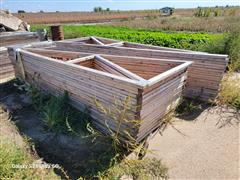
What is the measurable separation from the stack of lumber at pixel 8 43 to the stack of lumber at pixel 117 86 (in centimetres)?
180

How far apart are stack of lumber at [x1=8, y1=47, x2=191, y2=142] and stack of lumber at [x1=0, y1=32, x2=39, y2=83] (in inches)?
70.9

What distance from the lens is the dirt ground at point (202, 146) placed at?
262 cm

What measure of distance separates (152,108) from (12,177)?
1.94 meters

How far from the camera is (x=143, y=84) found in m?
2.58

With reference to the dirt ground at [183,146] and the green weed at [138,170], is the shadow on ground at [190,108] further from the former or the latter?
the green weed at [138,170]

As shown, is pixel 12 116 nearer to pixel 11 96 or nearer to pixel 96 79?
pixel 11 96

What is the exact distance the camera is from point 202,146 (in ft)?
10.0

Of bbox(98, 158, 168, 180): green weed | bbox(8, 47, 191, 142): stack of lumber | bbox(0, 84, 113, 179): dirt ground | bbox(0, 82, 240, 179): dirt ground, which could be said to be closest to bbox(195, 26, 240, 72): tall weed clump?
bbox(0, 82, 240, 179): dirt ground

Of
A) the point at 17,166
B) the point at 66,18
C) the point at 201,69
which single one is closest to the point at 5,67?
the point at 17,166

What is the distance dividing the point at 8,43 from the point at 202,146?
280 inches

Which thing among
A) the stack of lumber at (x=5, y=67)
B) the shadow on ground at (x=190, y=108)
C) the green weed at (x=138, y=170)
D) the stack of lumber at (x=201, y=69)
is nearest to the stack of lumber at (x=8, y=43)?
the stack of lumber at (x=5, y=67)

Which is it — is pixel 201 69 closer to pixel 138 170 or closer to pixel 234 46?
pixel 138 170

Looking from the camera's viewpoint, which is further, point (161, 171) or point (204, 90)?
point (204, 90)

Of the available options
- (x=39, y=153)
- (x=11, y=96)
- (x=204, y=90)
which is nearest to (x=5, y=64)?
(x=11, y=96)
